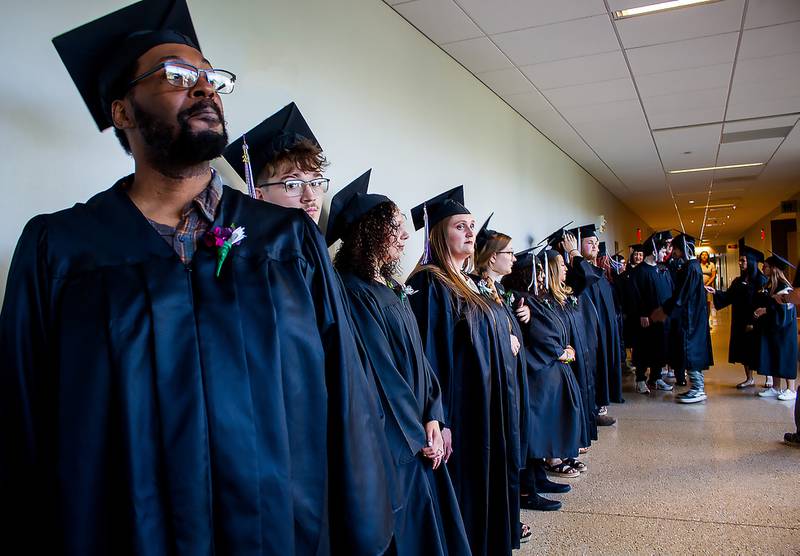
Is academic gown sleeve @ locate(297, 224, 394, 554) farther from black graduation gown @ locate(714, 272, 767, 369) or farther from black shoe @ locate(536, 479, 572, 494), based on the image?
black graduation gown @ locate(714, 272, 767, 369)

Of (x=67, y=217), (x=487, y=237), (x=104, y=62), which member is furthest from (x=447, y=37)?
(x=67, y=217)

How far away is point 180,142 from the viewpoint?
1.23 m

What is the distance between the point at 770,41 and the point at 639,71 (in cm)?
91

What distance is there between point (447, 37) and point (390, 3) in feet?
2.27

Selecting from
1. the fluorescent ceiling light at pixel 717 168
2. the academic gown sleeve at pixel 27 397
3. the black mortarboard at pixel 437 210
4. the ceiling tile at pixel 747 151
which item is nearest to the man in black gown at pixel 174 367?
the academic gown sleeve at pixel 27 397

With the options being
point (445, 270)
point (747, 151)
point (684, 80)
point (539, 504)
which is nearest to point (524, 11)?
point (445, 270)

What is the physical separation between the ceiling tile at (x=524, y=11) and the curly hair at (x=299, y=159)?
2.00 m

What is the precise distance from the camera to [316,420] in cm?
124

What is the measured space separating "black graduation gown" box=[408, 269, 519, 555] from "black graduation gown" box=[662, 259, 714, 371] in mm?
4472

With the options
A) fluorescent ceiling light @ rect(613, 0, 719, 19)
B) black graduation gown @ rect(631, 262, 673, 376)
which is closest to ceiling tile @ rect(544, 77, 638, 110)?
fluorescent ceiling light @ rect(613, 0, 719, 19)

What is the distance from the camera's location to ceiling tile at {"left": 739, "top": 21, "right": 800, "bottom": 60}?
4.22 meters

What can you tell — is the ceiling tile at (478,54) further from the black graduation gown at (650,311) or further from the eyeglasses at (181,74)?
the black graduation gown at (650,311)

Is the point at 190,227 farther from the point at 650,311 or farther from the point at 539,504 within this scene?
the point at 650,311

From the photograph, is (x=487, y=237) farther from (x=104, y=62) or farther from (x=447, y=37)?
(x=104, y=62)
